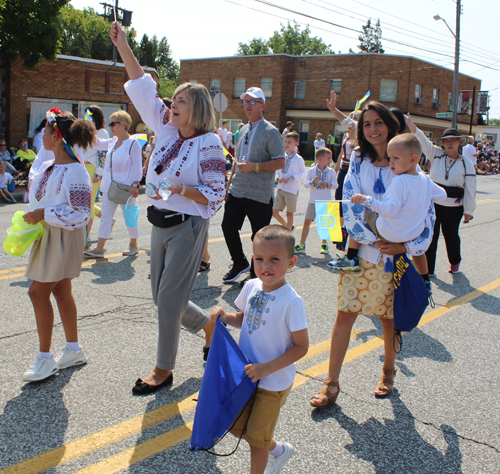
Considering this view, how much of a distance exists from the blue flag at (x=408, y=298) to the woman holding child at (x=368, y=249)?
0.34ft

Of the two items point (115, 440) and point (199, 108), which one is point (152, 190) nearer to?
point (199, 108)

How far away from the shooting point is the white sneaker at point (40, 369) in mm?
3369

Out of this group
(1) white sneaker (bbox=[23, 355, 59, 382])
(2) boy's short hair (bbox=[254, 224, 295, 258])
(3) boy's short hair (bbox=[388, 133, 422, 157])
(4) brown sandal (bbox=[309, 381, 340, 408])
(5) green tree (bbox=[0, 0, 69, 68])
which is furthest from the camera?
(5) green tree (bbox=[0, 0, 69, 68])

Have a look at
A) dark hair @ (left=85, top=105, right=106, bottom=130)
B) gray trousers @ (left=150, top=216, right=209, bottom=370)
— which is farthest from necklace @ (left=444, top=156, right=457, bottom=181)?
dark hair @ (left=85, top=105, right=106, bottom=130)

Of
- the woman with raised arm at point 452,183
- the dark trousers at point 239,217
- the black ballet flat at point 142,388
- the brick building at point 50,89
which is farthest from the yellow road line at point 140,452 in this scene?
the brick building at point 50,89

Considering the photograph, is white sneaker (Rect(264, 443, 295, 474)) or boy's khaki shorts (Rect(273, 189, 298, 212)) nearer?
white sneaker (Rect(264, 443, 295, 474))

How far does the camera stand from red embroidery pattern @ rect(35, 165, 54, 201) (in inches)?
141

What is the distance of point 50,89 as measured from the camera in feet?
67.9

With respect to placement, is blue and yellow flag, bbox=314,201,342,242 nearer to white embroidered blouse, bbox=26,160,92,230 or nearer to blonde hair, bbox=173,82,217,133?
blonde hair, bbox=173,82,217,133

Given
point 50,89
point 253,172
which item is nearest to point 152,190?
point 253,172

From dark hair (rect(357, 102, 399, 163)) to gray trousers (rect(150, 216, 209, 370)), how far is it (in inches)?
47.6

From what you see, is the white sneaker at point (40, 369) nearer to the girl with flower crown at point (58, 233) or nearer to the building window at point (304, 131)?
the girl with flower crown at point (58, 233)

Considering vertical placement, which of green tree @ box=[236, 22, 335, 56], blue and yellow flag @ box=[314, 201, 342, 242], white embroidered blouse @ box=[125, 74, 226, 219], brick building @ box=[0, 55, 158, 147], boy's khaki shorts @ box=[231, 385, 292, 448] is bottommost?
boy's khaki shorts @ box=[231, 385, 292, 448]

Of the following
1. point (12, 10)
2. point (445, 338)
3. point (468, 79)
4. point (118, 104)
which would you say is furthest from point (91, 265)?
point (468, 79)
